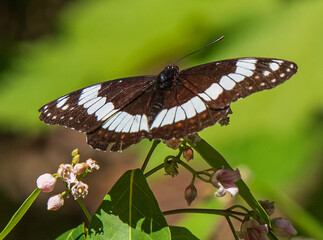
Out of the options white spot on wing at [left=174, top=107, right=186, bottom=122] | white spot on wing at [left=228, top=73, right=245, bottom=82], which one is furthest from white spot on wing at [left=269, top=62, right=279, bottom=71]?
white spot on wing at [left=174, top=107, right=186, bottom=122]

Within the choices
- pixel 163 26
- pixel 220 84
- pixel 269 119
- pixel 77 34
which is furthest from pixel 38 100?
pixel 220 84

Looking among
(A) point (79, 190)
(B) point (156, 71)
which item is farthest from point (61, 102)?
(B) point (156, 71)

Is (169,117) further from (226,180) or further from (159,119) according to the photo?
(226,180)

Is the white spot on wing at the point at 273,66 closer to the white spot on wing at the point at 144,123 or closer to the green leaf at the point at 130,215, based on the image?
the white spot on wing at the point at 144,123

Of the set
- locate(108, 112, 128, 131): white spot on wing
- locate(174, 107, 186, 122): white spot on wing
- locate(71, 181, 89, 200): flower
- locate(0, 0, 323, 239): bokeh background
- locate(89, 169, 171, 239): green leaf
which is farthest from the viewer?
locate(0, 0, 323, 239): bokeh background

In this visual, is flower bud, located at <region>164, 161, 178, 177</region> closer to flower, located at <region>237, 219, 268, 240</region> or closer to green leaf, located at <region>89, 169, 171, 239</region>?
green leaf, located at <region>89, 169, 171, 239</region>

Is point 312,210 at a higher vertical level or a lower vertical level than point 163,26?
lower

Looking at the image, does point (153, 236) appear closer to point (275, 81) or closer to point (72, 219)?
point (275, 81)
